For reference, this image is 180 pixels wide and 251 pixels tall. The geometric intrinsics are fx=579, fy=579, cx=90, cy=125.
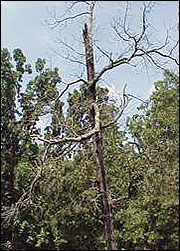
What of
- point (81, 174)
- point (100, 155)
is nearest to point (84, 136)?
point (100, 155)

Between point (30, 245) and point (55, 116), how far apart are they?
615cm

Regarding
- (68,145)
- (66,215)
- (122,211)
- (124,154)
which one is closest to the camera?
(68,145)

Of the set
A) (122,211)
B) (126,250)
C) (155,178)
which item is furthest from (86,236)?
(155,178)

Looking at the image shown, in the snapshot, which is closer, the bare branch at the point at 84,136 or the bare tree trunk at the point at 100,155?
the bare tree trunk at the point at 100,155

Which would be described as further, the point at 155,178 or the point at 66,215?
the point at 66,215

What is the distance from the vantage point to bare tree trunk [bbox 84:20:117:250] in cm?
496

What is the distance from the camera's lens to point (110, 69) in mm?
5465

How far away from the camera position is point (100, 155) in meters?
5.13

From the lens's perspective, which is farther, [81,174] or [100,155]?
[81,174]

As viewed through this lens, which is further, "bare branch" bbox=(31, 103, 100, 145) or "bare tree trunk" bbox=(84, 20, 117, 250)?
"bare branch" bbox=(31, 103, 100, 145)

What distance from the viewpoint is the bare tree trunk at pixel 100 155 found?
4961mm

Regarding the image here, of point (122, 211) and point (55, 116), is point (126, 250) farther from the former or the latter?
point (55, 116)

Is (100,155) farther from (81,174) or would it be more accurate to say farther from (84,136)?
(81,174)

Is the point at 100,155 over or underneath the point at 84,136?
underneath
